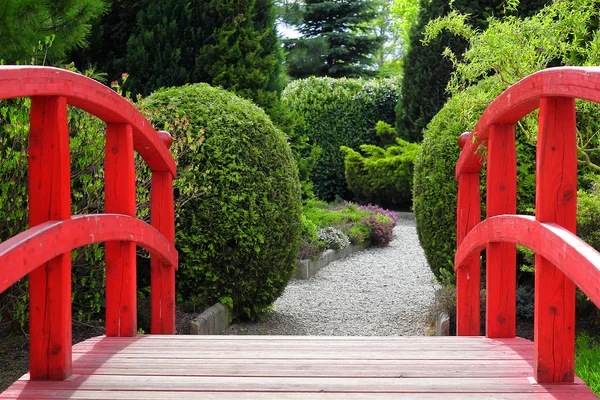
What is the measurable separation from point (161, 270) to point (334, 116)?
1283cm

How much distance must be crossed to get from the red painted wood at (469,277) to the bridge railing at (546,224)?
26.0 inches

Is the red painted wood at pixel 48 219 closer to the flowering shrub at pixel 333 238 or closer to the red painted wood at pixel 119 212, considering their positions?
the red painted wood at pixel 119 212

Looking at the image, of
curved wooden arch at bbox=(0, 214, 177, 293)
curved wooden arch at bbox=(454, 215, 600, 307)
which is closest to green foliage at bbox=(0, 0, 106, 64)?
curved wooden arch at bbox=(0, 214, 177, 293)

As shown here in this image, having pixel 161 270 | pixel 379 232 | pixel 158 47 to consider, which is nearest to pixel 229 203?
pixel 161 270

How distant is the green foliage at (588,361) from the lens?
4.07 meters

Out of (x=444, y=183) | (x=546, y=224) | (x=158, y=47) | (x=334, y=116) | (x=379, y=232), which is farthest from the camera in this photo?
(x=334, y=116)

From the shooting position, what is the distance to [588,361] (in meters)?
4.49

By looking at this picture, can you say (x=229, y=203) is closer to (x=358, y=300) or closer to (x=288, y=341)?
(x=288, y=341)

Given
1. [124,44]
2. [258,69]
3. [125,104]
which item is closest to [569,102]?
[125,104]

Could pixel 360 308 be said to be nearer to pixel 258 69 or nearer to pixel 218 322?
pixel 218 322

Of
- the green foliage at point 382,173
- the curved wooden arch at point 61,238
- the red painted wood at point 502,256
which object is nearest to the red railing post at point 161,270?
the curved wooden arch at point 61,238

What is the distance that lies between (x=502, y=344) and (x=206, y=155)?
10.1ft

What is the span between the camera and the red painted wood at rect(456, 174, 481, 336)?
421cm

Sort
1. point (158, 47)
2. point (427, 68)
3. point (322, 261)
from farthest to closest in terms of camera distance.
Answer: point (427, 68) → point (322, 261) → point (158, 47)
